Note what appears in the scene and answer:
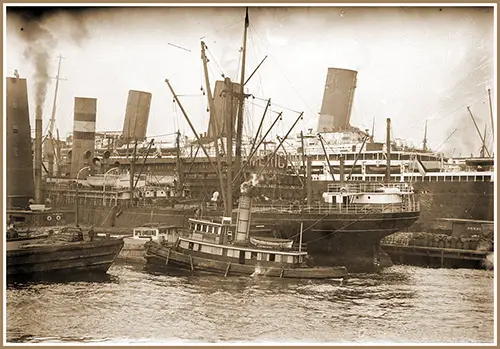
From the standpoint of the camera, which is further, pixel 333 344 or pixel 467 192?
pixel 467 192

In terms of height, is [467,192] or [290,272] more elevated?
[467,192]

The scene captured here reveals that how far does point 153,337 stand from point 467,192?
1119cm

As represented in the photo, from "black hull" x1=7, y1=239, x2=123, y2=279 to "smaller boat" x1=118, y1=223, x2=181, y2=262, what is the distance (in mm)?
988

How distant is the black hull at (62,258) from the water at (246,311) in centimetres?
50

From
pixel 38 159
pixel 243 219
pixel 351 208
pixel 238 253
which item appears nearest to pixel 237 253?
pixel 238 253

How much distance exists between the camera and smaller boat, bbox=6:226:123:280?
13.4 metres

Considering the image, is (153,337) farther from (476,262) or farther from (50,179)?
(476,262)

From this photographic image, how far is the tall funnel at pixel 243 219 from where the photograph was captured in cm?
1519

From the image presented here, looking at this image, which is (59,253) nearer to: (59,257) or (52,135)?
(59,257)

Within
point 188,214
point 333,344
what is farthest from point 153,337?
point 188,214

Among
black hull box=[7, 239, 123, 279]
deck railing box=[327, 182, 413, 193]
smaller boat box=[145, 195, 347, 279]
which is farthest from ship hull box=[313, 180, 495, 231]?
black hull box=[7, 239, 123, 279]

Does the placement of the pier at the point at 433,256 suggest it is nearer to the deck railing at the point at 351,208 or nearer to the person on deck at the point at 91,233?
the deck railing at the point at 351,208

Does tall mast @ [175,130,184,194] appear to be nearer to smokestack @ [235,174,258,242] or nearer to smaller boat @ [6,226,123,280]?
smaller boat @ [6,226,123,280]

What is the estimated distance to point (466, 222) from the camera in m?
17.6
